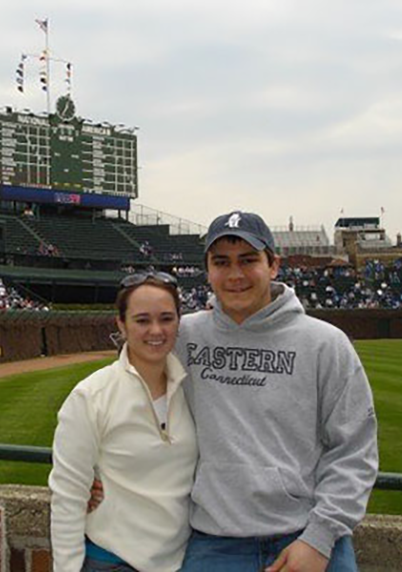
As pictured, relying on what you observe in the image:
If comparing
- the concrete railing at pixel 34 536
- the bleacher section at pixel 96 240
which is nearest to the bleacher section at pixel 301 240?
the bleacher section at pixel 96 240

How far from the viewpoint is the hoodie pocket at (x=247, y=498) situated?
263cm

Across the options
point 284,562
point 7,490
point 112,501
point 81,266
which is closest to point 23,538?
point 7,490

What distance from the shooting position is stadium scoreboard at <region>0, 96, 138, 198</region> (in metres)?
52.3

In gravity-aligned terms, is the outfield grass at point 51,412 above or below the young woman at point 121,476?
below

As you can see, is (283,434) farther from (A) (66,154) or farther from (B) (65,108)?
(B) (65,108)

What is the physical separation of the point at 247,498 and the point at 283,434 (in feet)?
0.85

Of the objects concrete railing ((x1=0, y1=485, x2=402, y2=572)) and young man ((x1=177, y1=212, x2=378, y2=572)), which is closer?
young man ((x1=177, y1=212, x2=378, y2=572))

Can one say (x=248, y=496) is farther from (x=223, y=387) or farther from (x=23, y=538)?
(x=23, y=538)

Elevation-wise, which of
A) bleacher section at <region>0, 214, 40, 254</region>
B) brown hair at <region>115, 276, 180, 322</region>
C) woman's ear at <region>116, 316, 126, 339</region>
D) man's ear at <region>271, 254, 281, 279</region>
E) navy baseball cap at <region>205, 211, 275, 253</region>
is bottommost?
woman's ear at <region>116, 316, 126, 339</region>

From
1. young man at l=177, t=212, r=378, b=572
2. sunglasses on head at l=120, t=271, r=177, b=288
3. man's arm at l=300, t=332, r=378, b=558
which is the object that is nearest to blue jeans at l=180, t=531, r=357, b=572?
young man at l=177, t=212, r=378, b=572

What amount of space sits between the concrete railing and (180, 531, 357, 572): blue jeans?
26.9 inches

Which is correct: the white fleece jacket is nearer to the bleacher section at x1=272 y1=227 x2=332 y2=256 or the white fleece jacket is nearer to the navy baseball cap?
the navy baseball cap

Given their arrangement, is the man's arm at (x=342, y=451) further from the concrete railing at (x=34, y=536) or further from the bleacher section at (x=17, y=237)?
the bleacher section at (x=17, y=237)

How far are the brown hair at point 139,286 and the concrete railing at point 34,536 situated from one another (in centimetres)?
118
